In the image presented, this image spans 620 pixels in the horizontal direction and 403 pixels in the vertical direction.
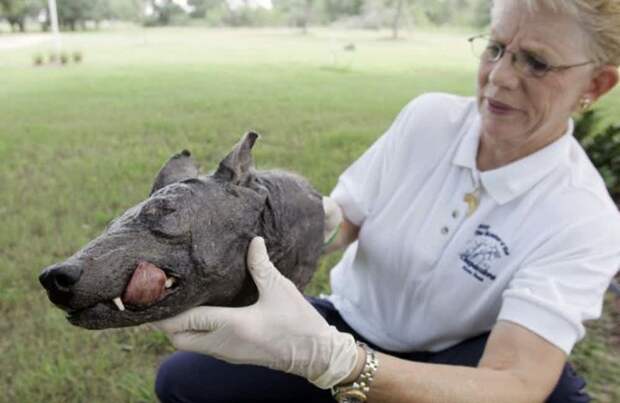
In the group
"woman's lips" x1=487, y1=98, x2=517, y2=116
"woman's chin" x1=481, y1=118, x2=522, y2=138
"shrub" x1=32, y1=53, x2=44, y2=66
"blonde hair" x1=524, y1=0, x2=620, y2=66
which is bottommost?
"shrub" x1=32, y1=53, x2=44, y2=66

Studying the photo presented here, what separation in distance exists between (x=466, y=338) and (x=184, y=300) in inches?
44.8

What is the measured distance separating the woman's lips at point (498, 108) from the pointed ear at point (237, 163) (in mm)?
Answer: 855

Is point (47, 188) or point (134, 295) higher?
point (134, 295)

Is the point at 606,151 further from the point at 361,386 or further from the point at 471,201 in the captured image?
the point at 361,386

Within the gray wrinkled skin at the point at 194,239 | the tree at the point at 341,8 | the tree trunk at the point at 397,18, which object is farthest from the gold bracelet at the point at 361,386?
the tree at the point at 341,8

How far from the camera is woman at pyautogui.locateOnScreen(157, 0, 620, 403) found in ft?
5.52

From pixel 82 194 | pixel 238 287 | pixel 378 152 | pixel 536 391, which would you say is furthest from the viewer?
pixel 82 194

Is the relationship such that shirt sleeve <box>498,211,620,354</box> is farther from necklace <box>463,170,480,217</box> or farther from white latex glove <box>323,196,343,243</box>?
white latex glove <box>323,196,343,243</box>

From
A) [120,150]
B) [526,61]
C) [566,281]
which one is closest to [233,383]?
[566,281]

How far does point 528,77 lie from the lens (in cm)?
197

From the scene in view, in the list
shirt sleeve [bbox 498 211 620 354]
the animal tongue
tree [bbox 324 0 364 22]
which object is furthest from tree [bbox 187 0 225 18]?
the animal tongue

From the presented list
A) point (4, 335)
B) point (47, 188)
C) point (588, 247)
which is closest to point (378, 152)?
point (588, 247)

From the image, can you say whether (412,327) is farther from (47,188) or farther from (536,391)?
(47,188)

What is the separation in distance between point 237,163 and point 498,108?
93cm
